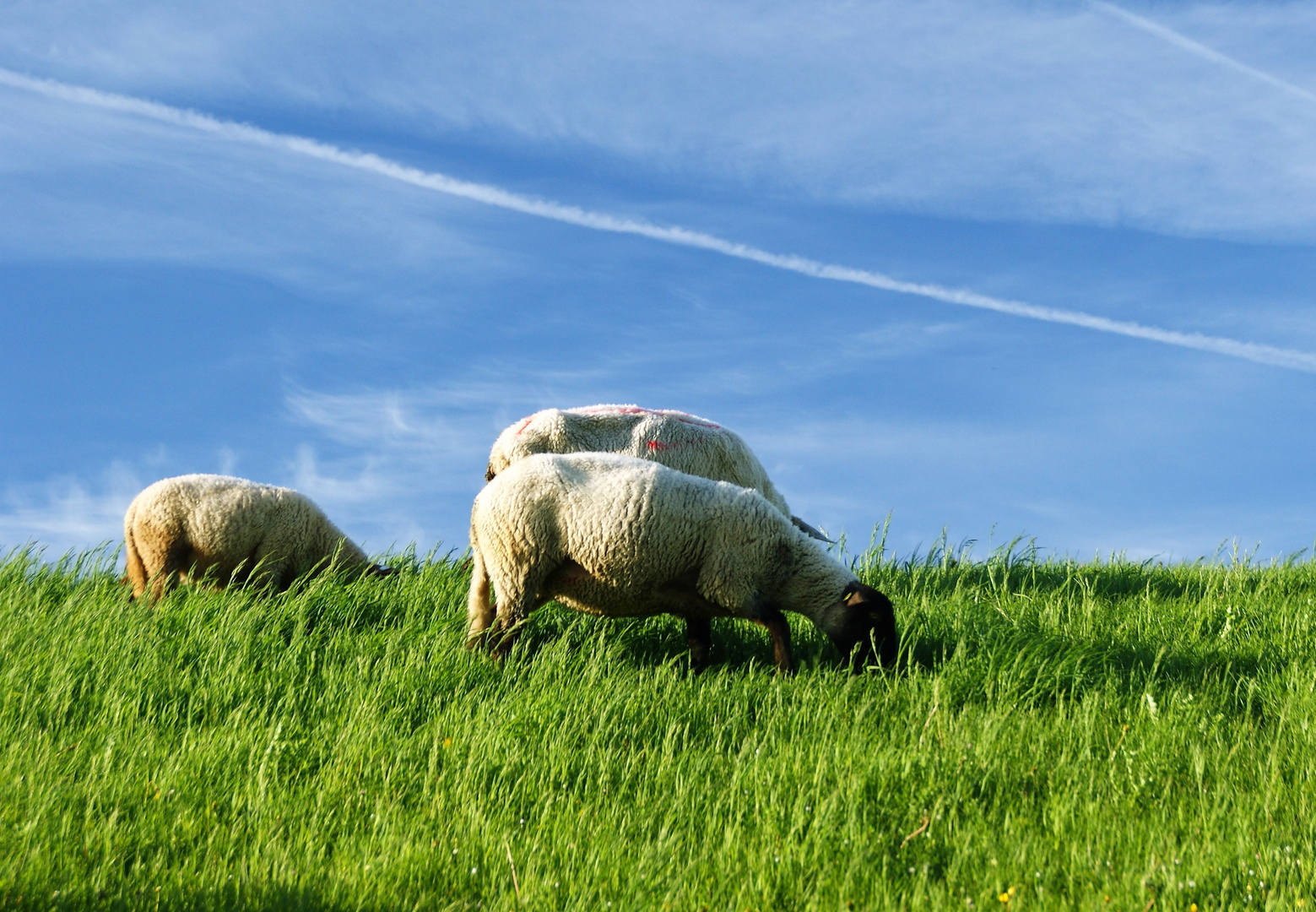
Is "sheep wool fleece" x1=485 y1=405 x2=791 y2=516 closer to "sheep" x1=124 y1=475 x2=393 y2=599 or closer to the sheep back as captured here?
"sheep" x1=124 y1=475 x2=393 y2=599

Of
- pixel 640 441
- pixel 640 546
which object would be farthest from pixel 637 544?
pixel 640 441

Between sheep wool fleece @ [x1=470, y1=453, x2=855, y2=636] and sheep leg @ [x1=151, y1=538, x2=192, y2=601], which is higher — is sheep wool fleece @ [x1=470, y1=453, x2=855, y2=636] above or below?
above

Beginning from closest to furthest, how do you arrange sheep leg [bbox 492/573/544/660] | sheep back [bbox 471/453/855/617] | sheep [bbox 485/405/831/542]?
sheep back [bbox 471/453/855/617] → sheep leg [bbox 492/573/544/660] → sheep [bbox 485/405/831/542]

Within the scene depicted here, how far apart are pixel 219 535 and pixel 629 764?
6.10 metres

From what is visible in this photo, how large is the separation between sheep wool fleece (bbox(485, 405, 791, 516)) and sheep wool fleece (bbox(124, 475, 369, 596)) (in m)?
2.05

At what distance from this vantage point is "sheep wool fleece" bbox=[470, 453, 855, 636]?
7.49 meters

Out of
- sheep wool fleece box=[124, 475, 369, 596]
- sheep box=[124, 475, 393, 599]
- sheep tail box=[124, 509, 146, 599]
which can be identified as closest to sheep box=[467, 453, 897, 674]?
sheep box=[124, 475, 393, 599]

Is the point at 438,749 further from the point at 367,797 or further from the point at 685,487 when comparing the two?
the point at 685,487

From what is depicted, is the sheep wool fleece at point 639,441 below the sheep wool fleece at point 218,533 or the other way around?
the other way around

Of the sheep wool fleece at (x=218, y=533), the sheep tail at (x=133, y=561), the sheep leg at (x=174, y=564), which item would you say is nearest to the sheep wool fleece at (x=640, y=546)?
the sheep wool fleece at (x=218, y=533)

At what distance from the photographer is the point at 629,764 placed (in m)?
5.69

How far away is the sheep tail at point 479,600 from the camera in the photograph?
318 inches

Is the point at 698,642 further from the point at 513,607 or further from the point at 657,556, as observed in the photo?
the point at 513,607

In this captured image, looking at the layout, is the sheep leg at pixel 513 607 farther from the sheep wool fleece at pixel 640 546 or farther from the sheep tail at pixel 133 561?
the sheep tail at pixel 133 561
